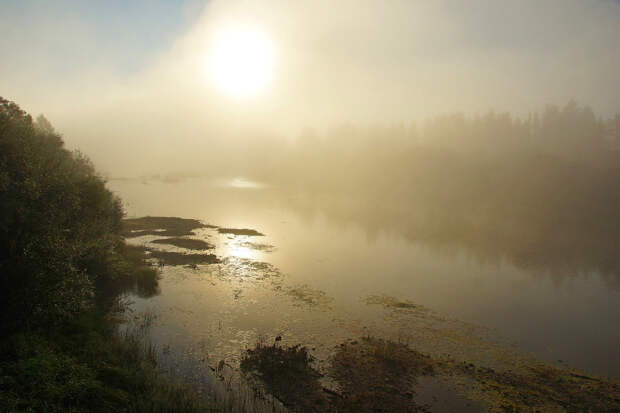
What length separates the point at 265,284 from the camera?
37.9m

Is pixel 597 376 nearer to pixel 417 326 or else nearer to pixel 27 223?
pixel 417 326

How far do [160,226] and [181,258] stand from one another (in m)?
24.4

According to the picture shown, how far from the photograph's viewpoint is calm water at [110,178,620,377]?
83.7ft

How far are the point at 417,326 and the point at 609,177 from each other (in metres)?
128

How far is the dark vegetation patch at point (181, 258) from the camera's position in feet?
147

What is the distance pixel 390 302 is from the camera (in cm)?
3400

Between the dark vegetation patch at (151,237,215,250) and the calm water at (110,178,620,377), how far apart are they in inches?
103

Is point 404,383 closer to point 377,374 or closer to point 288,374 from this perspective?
point 377,374

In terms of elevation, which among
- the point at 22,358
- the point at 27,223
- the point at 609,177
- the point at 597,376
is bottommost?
the point at 597,376

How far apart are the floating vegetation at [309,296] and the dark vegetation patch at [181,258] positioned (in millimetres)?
14695

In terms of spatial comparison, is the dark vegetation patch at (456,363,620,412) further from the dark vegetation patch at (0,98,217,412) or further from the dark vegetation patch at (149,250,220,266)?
the dark vegetation patch at (149,250,220,266)

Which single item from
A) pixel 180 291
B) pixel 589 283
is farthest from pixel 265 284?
pixel 589 283

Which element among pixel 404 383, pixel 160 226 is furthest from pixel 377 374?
pixel 160 226

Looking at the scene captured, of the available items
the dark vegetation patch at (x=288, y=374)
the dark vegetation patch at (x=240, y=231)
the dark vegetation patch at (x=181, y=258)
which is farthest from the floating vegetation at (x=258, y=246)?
the dark vegetation patch at (x=288, y=374)
